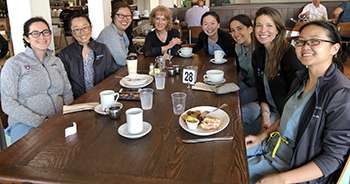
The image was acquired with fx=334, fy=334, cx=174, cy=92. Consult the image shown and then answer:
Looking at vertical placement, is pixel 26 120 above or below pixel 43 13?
below

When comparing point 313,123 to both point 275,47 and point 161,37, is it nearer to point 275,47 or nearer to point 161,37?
point 275,47

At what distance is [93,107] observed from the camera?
A: 1.73m

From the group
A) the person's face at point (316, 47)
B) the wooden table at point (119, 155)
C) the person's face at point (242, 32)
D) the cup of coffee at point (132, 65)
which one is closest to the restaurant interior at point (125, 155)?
the wooden table at point (119, 155)

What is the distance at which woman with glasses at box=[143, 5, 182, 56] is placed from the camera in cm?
321

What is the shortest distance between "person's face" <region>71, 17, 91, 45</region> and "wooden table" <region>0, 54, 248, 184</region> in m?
0.97

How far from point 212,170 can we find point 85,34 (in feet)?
5.57

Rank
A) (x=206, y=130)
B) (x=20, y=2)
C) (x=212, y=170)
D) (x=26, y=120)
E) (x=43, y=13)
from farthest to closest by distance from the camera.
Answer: (x=43, y=13), (x=20, y=2), (x=26, y=120), (x=206, y=130), (x=212, y=170)

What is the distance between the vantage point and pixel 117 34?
3016mm

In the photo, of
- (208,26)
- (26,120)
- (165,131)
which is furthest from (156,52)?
(165,131)

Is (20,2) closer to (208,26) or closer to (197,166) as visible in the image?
(208,26)

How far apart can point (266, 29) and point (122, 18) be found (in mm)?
1397

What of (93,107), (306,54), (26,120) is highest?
(306,54)

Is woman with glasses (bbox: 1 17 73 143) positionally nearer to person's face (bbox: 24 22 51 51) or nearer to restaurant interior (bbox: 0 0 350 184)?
person's face (bbox: 24 22 51 51)

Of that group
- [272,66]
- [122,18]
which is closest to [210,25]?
[122,18]
